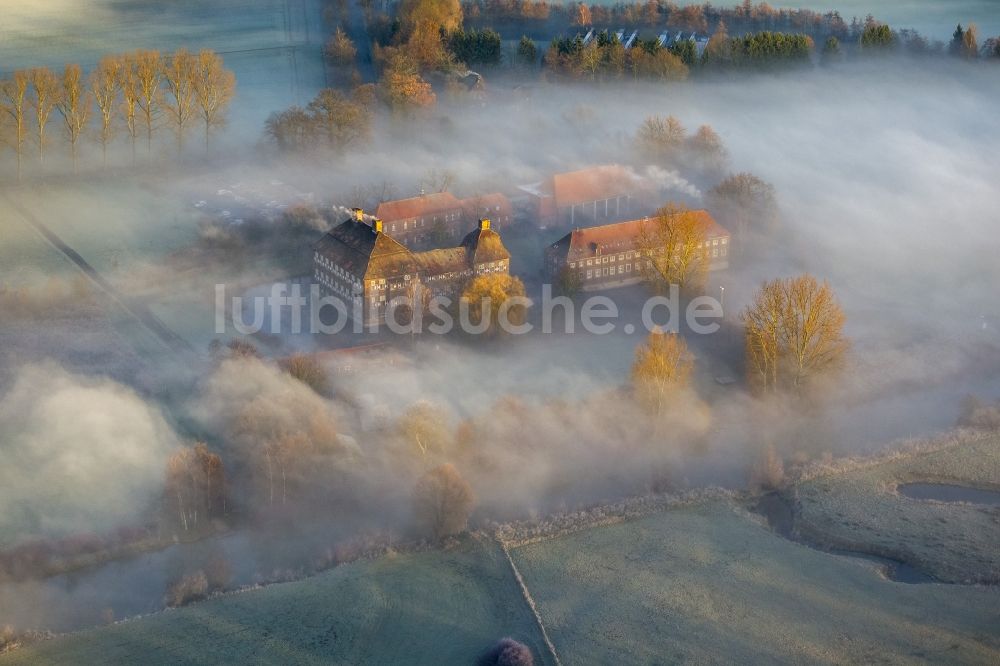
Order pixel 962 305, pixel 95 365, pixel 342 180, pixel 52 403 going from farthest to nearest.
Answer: pixel 342 180
pixel 962 305
pixel 95 365
pixel 52 403

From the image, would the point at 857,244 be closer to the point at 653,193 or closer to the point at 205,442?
the point at 653,193

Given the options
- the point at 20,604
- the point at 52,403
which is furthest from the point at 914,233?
the point at 20,604

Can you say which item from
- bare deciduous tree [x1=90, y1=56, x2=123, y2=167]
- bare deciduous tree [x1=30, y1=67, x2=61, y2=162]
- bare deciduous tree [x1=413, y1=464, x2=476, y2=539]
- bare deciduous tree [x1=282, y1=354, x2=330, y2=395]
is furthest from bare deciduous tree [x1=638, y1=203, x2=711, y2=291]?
bare deciduous tree [x1=30, y1=67, x2=61, y2=162]

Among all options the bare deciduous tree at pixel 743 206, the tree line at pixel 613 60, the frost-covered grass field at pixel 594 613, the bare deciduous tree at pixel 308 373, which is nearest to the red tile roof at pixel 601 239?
the bare deciduous tree at pixel 743 206

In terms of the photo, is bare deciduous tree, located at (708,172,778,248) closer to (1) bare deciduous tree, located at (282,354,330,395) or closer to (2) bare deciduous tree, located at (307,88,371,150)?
(2) bare deciduous tree, located at (307,88,371,150)

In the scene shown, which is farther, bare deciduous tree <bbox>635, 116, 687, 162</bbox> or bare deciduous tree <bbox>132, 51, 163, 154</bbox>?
bare deciduous tree <bbox>635, 116, 687, 162</bbox>

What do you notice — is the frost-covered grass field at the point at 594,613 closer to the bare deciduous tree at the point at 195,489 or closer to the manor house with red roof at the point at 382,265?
the bare deciduous tree at the point at 195,489
